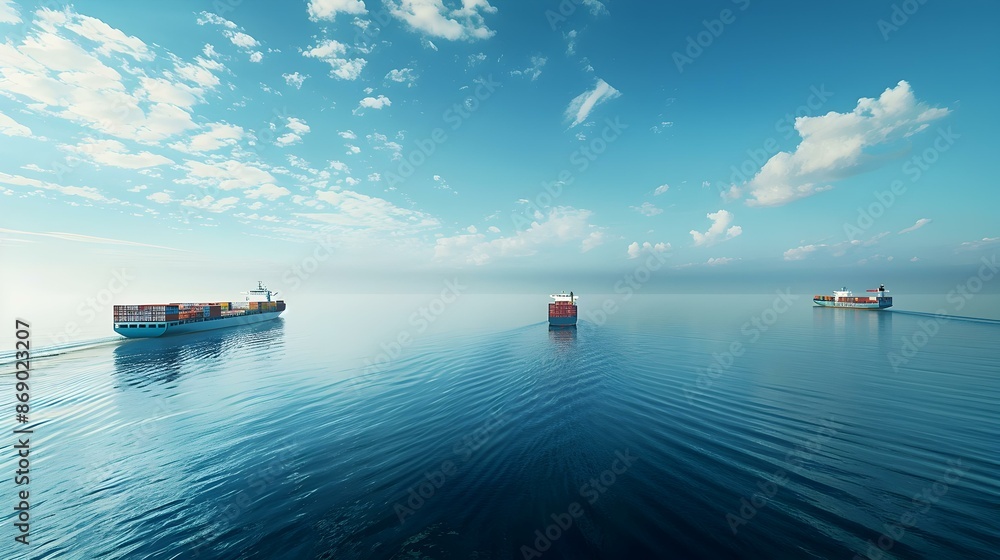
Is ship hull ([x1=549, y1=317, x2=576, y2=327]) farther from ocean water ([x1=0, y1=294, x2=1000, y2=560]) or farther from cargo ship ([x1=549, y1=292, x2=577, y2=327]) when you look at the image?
ocean water ([x1=0, y1=294, x2=1000, y2=560])

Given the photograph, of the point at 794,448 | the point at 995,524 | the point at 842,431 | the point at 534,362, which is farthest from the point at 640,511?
the point at 534,362

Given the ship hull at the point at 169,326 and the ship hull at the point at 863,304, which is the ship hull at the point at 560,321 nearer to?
the ship hull at the point at 169,326

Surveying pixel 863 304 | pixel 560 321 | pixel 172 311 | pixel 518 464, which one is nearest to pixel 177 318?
pixel 172 311

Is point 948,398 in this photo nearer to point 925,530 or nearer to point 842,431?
point 842,431

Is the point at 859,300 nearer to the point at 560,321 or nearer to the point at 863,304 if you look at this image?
the point at 863,304

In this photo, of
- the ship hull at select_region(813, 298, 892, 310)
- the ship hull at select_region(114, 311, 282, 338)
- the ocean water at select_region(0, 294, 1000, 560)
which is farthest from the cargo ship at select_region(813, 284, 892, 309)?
the ship hull at select_region(114, 311, 282, 338)
